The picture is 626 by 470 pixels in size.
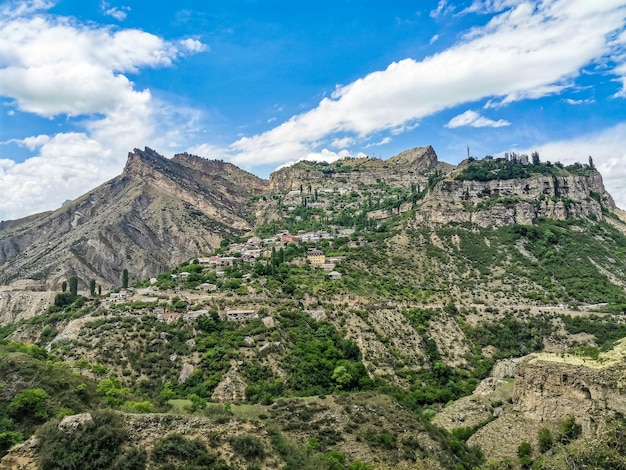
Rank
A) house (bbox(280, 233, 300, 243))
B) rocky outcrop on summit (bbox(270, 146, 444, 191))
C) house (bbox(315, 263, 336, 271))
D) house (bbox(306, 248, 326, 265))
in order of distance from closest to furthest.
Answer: house (bbox(315, 263, 336, 271)) < house (bbox(306, 248, 326, 265)) < house (bbox(280, 233, 300, 243)) < rocky outcrop on summit (bbox(270, 146, 444, 191))

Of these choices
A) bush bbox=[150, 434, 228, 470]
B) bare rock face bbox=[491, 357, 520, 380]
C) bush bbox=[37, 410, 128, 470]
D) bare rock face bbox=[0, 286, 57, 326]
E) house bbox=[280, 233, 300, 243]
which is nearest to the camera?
bush bbox=[37, 410, 128, 470]

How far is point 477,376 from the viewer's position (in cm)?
4991

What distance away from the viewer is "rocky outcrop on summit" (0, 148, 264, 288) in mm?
111062

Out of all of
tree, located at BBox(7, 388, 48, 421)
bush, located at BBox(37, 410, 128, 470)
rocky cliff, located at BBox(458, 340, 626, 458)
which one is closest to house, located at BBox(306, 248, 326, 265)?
A: rocky cliff, located at BBox(458, 340, 626, 458)

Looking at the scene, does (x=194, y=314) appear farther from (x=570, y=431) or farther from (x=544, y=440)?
(x=570, y=431)

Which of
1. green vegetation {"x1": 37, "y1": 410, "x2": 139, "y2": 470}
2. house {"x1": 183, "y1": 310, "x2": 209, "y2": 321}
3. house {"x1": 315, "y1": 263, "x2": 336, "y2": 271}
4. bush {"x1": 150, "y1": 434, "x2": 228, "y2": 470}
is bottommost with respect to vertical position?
bush {"x1": 150, "y1": 434, "x2": 228, "y2": 470}

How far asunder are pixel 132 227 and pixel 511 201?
97567mm

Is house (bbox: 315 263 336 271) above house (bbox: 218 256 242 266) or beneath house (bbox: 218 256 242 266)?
beneath

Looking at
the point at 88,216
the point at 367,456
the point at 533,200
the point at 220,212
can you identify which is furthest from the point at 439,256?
the point at 88,216

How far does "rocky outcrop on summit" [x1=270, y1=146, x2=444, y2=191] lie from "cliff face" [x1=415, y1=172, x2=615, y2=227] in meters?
57.6

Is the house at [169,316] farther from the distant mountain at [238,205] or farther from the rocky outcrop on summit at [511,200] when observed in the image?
the rocky outcrop on summit at [511,200]

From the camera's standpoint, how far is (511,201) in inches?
3684

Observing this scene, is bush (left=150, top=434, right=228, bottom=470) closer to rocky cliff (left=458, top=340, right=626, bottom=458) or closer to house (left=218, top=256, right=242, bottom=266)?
rocky cliff (left=458, top=340, right=626, bottom=458)

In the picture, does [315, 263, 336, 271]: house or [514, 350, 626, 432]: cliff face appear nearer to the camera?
[514, 350, 626, 432]: cliff face
